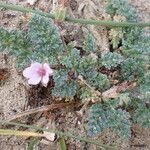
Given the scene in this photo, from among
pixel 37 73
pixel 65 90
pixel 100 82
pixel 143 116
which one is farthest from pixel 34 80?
pixel 143 116

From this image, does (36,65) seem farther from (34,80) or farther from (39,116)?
(39,116)

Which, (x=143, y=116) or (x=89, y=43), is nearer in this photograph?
(x=143, y=116)

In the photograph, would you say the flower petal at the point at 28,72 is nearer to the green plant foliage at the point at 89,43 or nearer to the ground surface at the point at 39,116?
the ground surface at the point at 39,116

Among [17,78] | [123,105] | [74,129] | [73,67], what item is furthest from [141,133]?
[17,78]

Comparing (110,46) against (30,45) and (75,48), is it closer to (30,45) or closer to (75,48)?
(75,48)

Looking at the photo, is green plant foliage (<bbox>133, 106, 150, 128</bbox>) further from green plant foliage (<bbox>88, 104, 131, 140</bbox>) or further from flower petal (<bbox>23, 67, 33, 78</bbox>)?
flower petal (<bbox>23, 67, 33, 78</bbox>)

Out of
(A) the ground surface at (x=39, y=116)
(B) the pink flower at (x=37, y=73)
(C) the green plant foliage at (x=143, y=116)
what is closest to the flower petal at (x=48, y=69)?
(B) the pink flower at (x=37, y=73)
